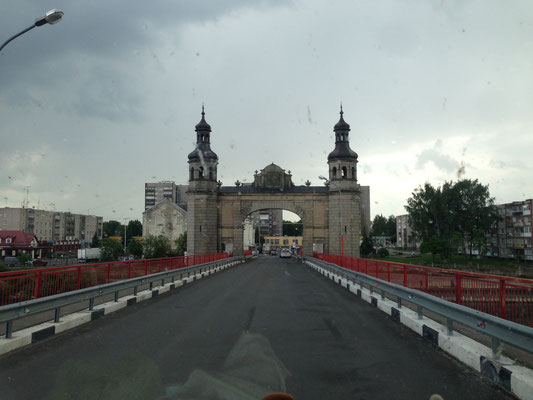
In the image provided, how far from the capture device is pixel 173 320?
891cm

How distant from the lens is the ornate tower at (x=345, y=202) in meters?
49.0

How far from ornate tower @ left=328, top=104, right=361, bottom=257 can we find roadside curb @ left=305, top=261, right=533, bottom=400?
40.3 m

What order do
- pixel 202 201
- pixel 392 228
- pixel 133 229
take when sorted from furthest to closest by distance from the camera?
1. pixel 392 228
2. pixel 133 229
3. pixel 202 201

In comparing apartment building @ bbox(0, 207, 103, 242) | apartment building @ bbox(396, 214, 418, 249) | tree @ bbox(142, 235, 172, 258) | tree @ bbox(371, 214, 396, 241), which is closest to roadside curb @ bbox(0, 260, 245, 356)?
tree @ bbox(142, 235, 172, 258)

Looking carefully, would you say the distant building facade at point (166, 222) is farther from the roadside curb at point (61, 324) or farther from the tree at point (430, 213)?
the roadside curb at point (61, 324)

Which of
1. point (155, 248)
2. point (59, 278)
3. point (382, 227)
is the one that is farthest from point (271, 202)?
point (382, 227)

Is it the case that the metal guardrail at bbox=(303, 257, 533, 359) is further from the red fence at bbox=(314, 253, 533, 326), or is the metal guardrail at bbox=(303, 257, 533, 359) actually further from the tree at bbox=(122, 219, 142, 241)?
the tree at bbox=(122, 219, 142, 241)

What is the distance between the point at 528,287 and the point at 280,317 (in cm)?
525

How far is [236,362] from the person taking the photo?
5645 mm

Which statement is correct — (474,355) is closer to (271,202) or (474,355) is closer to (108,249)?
(271,202)

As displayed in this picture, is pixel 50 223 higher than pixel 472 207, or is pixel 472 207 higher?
pixel 472 207

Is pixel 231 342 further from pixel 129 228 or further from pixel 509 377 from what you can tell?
pixel 129 228

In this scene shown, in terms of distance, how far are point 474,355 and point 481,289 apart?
1273 millimetres

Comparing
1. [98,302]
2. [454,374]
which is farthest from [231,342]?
[98,302]
